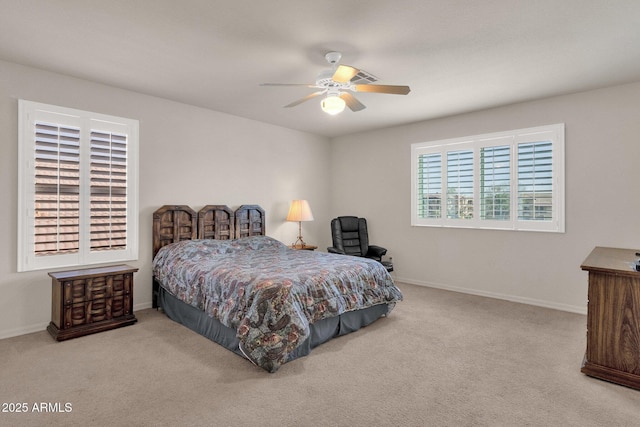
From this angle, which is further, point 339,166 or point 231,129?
point 339,166

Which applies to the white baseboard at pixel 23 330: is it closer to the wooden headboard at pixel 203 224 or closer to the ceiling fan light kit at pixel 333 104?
the wooden headboard at pixel 203 224

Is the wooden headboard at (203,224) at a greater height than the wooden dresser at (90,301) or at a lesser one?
greater

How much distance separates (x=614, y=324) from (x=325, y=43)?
3.06 meters

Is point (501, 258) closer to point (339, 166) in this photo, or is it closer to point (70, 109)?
point (339, 166)

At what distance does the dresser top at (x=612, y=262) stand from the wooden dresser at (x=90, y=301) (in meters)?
4.23

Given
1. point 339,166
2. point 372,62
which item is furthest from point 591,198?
point 339,166

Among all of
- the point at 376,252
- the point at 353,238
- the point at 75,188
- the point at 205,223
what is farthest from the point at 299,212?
the point at 75,188

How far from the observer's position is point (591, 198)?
4059 mm

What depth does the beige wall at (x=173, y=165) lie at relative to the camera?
3363 mm

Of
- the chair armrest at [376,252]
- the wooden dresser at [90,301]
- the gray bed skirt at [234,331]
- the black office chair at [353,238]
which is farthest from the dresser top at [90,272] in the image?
the chair armrest at [376,252]

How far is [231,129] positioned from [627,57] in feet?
15.1

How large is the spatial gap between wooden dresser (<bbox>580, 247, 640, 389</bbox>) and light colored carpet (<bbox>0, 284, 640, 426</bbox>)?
0.11 metres

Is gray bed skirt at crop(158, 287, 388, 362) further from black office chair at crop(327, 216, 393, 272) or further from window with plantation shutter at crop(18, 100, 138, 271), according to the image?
black office chair at crop(327, 216, 393, 272)

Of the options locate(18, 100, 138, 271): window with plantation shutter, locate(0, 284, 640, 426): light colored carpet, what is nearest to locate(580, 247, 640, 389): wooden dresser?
locate(0, 284, 640, 426): light colored carpet
